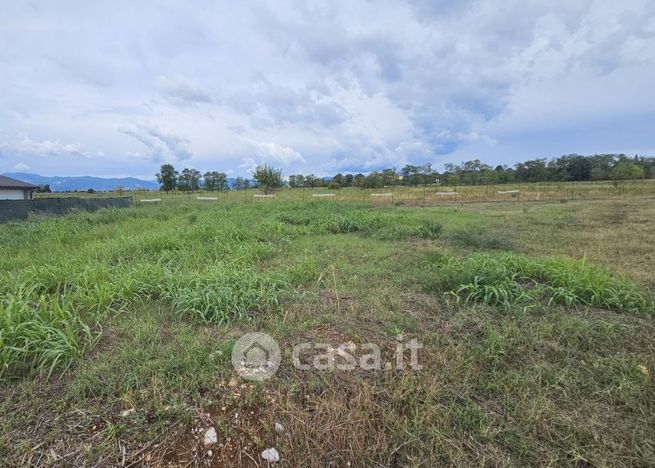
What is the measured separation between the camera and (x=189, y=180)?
140ft

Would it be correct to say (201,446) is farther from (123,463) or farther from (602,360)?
(602,360)

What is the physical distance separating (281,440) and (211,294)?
5.53 ft

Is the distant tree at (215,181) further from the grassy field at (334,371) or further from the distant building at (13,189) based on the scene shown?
the grassy field at (334,371)

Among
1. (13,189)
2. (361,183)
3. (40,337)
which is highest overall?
(13,189)

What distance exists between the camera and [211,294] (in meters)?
2.96

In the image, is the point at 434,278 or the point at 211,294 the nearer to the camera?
the point at 211,294

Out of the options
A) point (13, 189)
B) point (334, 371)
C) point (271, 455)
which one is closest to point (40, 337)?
point (271, 455)

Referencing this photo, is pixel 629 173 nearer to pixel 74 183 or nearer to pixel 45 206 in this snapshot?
pixel 45 206

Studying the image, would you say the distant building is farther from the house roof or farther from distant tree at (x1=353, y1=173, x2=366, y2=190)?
distant tree at (x1=353, y1=173, x2=366, y2=190)

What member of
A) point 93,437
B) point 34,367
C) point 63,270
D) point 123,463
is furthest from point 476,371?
point 63,270

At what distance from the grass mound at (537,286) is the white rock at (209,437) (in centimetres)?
248

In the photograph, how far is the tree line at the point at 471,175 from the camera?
39.2 metres

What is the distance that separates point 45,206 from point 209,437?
45.6 feet

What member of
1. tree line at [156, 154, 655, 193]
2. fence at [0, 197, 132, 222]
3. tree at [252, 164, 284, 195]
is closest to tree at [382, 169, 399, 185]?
tree line at [156, 154, 655, 193]
